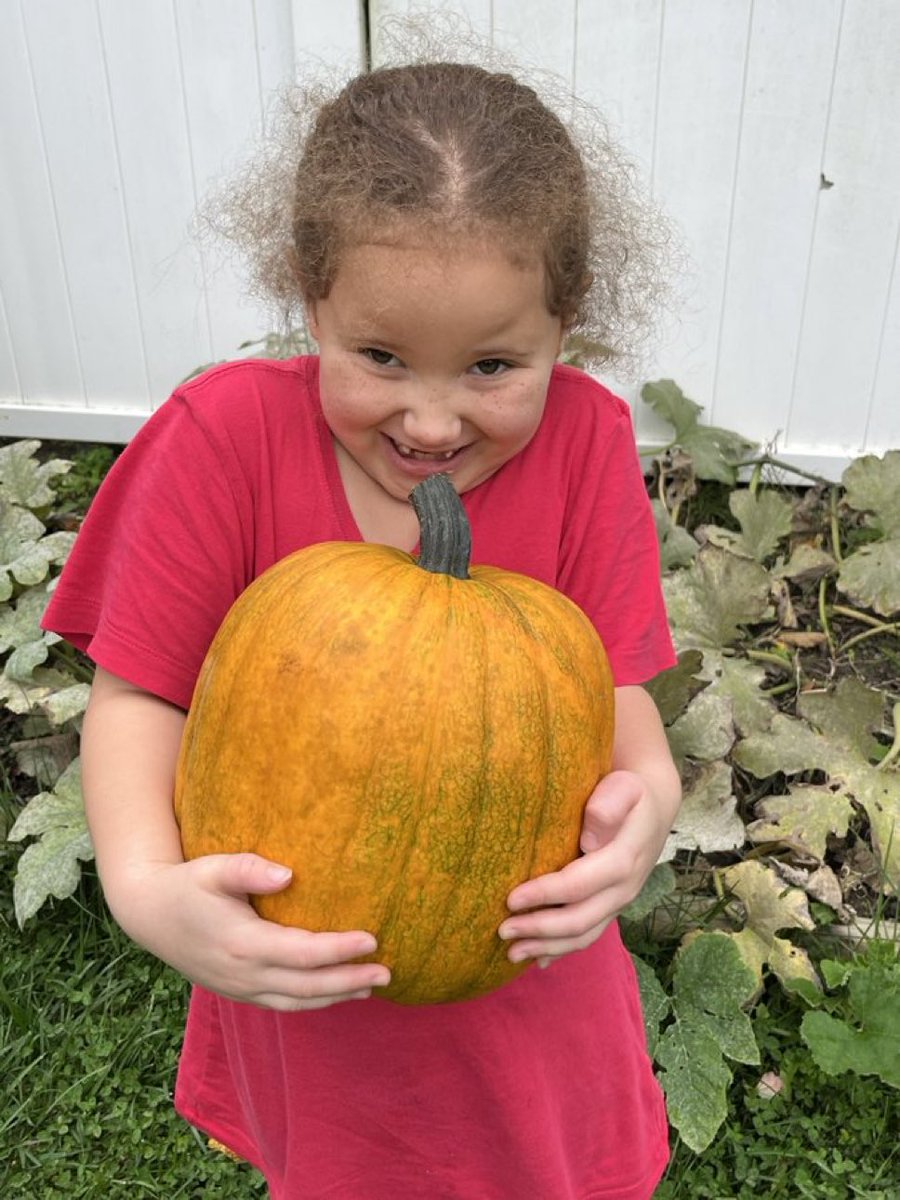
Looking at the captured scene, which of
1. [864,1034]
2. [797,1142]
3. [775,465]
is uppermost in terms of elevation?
[775,465]

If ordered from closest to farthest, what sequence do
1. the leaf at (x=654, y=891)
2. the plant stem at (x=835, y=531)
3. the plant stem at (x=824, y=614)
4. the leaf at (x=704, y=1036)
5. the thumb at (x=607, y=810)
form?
the thumb at (x=607, y=810), the leaf at (x=704, y=1036), the leaf at (x=654, y=891), the plant stem at (x=824, y=614), the plant stem at (x=835, y=531)

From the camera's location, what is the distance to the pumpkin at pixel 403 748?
42.9 inches

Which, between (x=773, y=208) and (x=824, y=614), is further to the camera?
(x=773, y=208)

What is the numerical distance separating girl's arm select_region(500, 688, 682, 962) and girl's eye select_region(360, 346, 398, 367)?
49cm

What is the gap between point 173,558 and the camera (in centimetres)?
134

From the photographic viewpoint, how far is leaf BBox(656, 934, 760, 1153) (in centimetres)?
209

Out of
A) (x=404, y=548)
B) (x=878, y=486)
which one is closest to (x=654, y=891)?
(x=404, y=548)

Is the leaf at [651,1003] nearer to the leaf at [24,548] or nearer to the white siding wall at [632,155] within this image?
the leaf at [24,548]

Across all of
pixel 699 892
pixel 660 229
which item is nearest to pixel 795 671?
pixel 699 892

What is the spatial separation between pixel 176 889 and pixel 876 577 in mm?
2643

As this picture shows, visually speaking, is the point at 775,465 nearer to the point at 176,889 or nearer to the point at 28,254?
the point at 28,254

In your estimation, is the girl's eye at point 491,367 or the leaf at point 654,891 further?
the leaf at point 654,891

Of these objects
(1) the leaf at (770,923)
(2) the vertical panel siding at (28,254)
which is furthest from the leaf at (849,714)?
(2) the vertical panel siding at (28,254)

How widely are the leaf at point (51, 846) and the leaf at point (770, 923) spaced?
136 centimetres
